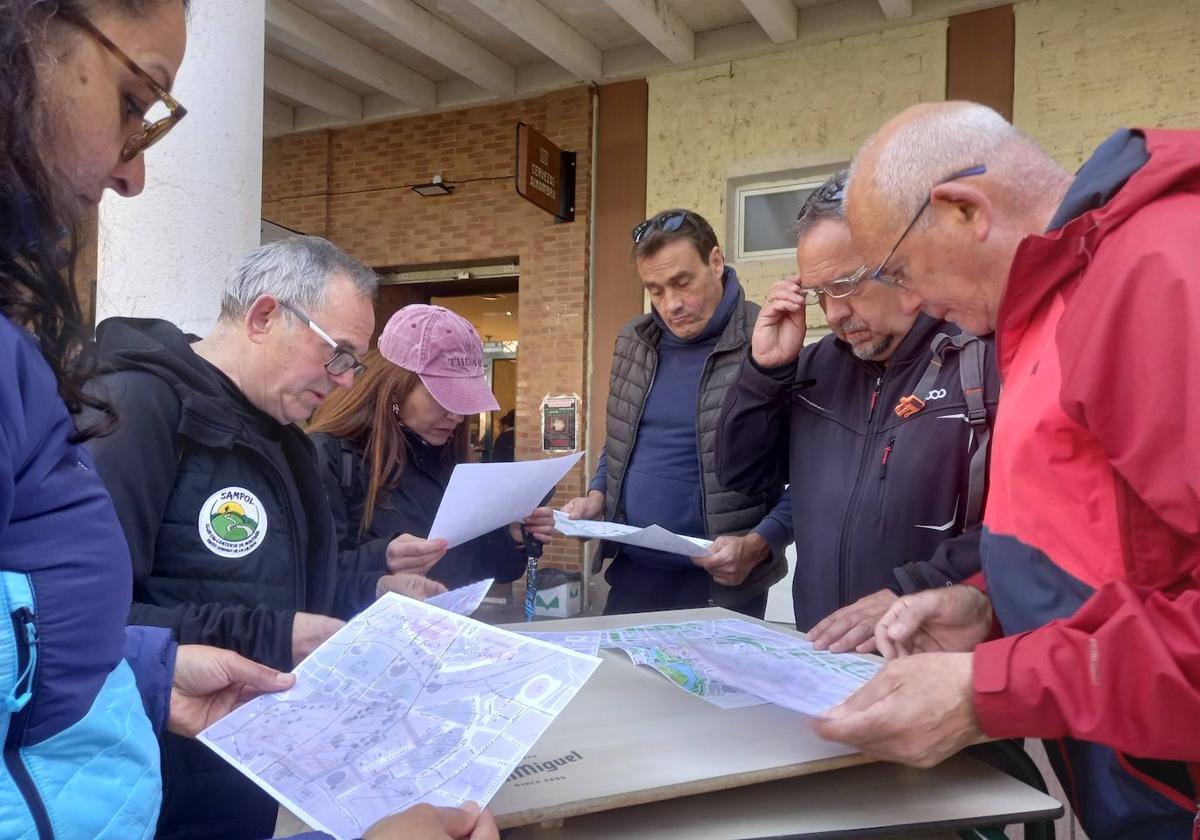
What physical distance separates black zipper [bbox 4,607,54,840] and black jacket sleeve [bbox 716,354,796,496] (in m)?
1.79

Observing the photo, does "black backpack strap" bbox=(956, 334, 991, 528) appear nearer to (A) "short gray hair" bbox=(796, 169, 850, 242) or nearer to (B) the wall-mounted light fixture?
(A) "short gray hair" bbox=(796, 169, 850, 242)

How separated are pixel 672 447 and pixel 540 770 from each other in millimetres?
1931

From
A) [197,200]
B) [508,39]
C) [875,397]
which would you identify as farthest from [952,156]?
[508,39]

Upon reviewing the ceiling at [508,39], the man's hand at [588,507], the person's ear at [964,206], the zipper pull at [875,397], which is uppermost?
the ceiling at [508,39]

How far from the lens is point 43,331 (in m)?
0.94

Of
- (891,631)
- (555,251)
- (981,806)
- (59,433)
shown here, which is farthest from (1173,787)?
(555,251)

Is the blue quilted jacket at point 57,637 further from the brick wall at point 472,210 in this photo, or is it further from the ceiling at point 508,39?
the brick wall at point 472,210

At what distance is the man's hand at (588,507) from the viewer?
3.14m

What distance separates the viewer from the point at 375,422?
2.72 meters

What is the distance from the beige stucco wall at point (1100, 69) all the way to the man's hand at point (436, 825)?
21.0 feet

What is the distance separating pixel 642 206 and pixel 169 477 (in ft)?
20.2

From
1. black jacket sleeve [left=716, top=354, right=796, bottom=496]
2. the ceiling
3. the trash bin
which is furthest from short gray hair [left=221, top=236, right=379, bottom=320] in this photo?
the ceiling

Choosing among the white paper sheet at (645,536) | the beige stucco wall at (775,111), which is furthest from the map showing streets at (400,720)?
the beige stucco wall at (775,111)

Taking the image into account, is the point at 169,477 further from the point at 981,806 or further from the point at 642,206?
the point at 642,206
